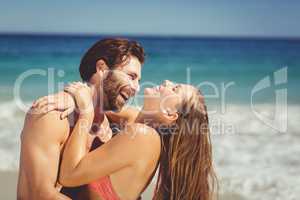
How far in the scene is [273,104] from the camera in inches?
134

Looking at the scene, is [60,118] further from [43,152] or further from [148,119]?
[148,119]

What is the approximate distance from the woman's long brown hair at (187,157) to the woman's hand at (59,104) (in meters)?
0.32

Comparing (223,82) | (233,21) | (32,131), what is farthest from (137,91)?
(223,82)

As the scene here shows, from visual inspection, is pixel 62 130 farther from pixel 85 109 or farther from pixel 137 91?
pixel 137 91

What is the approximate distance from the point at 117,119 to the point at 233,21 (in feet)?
3.67

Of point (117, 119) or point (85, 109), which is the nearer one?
point (85, 109)

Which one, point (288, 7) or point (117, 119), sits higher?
point (288, 7)

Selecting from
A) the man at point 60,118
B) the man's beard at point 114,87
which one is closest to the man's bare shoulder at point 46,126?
the man at point 60,118

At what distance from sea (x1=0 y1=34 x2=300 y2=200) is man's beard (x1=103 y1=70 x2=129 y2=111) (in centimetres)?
12

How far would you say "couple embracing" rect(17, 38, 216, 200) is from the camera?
1884 mm

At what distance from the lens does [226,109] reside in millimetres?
2982

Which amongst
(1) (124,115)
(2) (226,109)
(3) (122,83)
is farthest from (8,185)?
(2) (226,109)

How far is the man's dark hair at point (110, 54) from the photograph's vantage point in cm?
200

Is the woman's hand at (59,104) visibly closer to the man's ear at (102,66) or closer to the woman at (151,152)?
the woman at (151,152)
